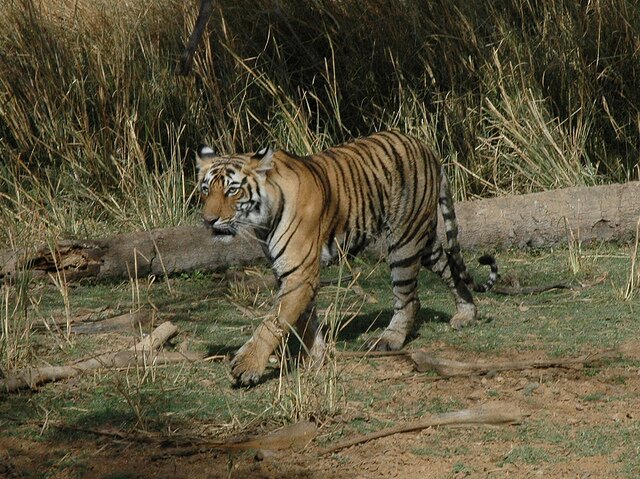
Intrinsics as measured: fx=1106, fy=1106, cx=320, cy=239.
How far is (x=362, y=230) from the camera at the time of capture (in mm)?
5977

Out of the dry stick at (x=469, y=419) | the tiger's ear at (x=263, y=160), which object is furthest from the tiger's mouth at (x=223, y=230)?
the dry stick at (x=469, y=419)

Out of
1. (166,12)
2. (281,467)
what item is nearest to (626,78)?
(166,12)

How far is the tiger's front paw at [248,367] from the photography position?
17.0 feet

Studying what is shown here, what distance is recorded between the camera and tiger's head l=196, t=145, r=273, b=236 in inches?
217

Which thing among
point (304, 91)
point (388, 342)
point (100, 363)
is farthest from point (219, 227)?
point (304, 91)

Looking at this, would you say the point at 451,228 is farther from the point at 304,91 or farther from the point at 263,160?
the point at 304,91

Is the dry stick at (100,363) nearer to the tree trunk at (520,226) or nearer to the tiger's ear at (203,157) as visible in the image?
the tiger's ear at (203,157)

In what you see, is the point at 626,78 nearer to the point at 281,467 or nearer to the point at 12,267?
the point at 12,267

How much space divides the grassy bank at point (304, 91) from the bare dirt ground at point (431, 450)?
14.9 feet

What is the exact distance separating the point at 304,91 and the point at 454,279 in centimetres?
392

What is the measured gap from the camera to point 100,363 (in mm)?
5516

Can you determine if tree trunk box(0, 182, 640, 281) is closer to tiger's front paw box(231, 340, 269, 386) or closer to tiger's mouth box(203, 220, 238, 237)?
tiger's mouth box(203, 220, 238, 237)

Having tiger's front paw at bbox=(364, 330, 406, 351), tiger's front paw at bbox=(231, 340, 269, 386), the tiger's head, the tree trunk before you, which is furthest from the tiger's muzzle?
the tree trunk

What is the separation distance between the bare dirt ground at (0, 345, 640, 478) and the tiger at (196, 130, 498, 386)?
29.4 inches
